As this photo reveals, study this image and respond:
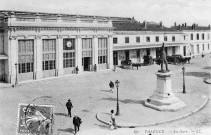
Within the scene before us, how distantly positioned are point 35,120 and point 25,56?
1555 centimetres

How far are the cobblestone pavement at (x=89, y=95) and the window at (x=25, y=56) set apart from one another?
2.07 metres

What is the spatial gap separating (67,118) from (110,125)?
10.7 ft

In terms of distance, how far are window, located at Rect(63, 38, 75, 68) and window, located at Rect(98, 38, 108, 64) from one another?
4361 millimetres

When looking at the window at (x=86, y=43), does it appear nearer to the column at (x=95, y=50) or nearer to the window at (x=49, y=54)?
the column at (x=95, y=50)

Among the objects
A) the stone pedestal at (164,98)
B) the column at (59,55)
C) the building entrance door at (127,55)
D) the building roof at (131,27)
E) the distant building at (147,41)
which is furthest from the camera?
the building entrance door at (127,55)

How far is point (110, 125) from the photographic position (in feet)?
45.3

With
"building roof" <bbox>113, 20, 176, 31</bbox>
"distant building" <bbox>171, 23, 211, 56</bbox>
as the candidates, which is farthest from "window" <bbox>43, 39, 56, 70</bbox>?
"distant building" <bbox>171, 23, 211, 56</bbox>

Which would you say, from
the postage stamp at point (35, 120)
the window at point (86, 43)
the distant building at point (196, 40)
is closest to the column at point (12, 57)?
the window at point (86, 43)

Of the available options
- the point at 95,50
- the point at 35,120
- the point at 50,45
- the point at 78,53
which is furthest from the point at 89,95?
the point at 95,50

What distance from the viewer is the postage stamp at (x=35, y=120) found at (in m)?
12.4

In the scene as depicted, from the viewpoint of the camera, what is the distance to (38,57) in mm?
27656

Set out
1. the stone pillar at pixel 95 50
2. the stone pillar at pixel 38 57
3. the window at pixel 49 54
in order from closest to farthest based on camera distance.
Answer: the stone pillar at pixel 38 57 < the window at pixel 49 54 < the stone pillar at pixel 95 50

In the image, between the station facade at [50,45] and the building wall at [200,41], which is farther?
the building wall at [200,41]

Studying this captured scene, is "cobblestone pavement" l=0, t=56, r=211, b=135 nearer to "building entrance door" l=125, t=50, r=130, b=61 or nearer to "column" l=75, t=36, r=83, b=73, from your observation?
"column" l=75, t=36, r=83, b=73
